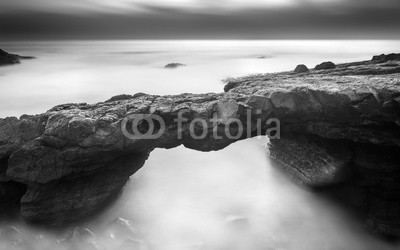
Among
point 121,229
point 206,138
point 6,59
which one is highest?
point 6,59

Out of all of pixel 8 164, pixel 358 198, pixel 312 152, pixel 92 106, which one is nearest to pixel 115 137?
pixel 92 106

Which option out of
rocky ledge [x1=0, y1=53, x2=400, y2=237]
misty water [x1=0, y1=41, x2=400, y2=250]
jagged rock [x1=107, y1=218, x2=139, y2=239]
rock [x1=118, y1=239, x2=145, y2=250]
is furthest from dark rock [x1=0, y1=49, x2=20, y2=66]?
rock [x1=118, y1=239, x2=145, y2=250]

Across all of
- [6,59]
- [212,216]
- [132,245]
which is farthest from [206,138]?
[6,59]

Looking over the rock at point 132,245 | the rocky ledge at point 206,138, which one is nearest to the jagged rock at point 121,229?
the rock at point 132,245

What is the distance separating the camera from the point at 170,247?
12195 millimetres

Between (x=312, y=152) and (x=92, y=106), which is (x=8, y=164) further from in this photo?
(x=312, y=152)

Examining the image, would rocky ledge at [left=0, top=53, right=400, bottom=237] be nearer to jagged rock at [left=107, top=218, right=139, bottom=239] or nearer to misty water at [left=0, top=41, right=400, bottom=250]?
misty water at [left=0, top=41, right=400, bottom=250]

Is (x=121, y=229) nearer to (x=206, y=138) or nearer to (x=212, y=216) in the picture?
(x=212, y=216)

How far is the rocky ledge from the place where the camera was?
1096cm

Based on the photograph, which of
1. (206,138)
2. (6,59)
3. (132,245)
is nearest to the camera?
(206,138)

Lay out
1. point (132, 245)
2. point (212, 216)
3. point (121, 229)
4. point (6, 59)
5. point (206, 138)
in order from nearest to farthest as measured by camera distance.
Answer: point (206, 138), point (132, 245), point (121, 229), point (212, 216), point (6, 59)

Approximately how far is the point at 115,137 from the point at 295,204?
31.3 feet

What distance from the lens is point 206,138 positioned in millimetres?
11984

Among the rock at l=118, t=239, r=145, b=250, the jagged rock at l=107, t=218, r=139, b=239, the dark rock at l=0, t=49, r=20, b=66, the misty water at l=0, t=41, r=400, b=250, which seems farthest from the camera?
the dark rock at l=0, t=49, r=20, b=66
